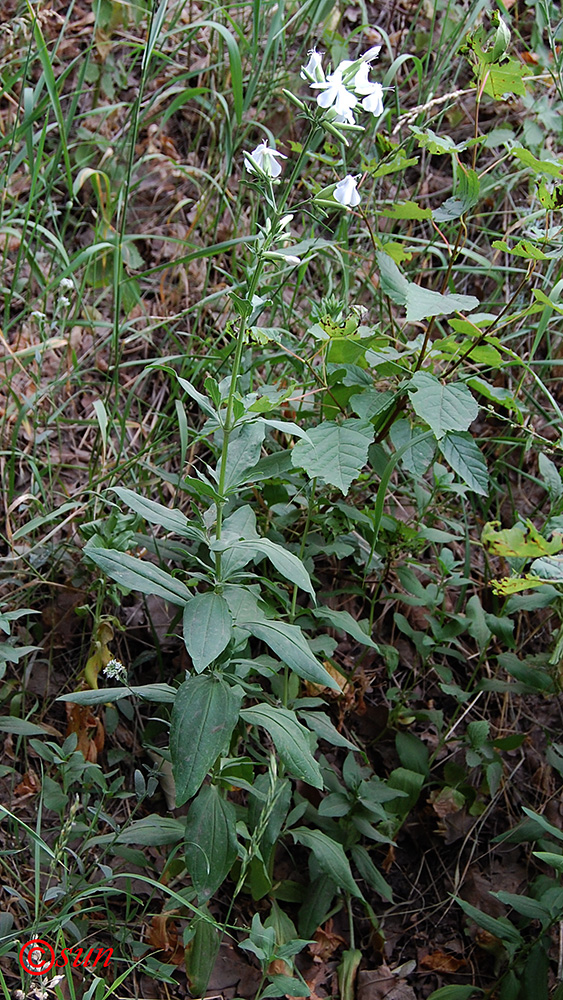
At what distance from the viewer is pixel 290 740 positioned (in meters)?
1.62

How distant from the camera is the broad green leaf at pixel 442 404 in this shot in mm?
1763

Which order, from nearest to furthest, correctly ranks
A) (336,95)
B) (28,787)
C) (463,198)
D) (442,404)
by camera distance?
(336,95), (442,404), (463,198), (28,787)

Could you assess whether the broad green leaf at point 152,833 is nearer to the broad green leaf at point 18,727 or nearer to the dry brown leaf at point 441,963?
the broad green leaf at point 18,727

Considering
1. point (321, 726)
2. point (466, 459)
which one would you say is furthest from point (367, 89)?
point (321, 726)

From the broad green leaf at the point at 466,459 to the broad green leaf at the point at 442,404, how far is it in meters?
0.10

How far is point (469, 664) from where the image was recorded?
2.53 metres

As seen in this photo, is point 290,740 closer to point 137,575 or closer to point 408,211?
point 137,575

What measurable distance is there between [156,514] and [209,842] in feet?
2.27

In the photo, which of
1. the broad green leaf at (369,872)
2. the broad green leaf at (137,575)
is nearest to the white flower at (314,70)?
the broad green leaf at (137,575)

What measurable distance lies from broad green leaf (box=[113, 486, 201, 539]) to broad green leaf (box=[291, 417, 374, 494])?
10.7 inches

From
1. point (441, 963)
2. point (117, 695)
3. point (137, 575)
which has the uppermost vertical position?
point (137, 575)

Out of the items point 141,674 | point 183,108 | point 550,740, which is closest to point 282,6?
point 183,108

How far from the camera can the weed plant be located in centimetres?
165

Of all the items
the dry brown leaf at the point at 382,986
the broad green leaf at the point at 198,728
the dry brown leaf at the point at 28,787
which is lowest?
the dry brown leaf at the point at 382,986
